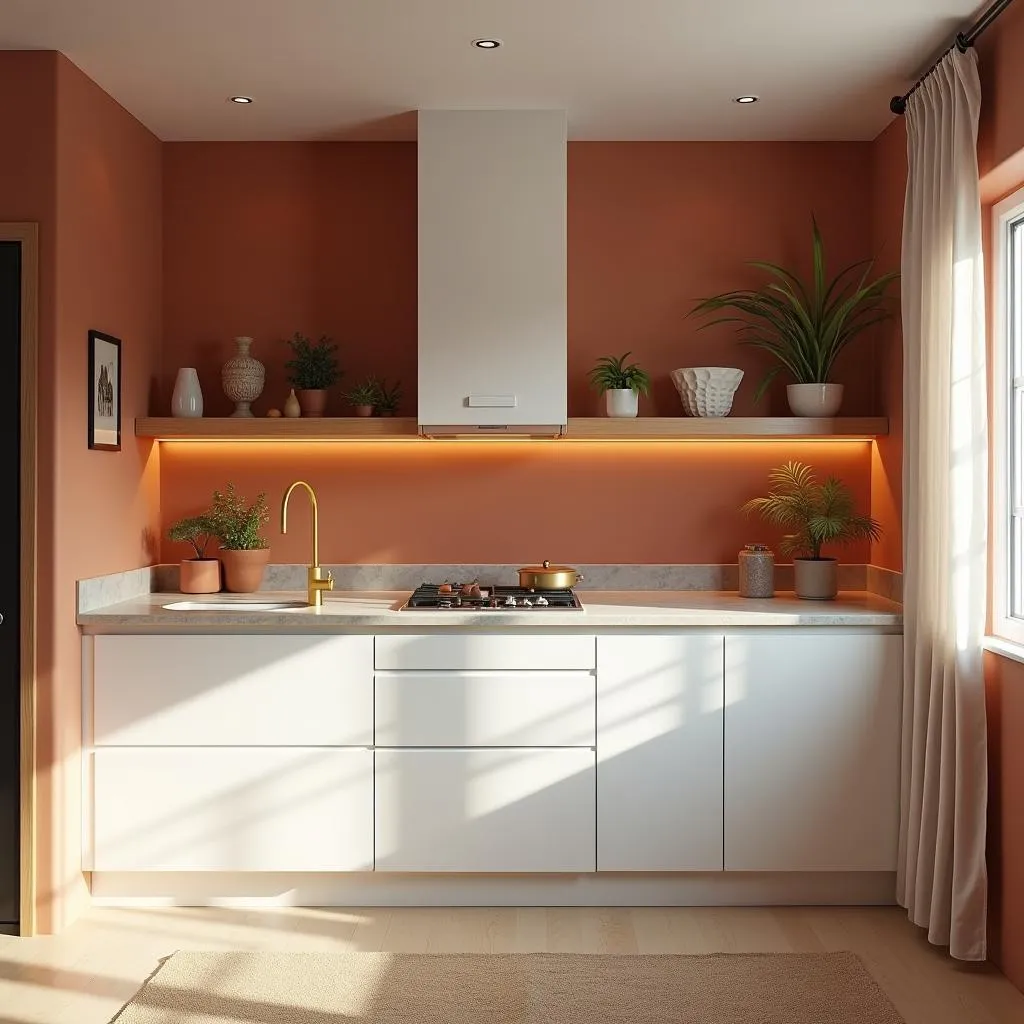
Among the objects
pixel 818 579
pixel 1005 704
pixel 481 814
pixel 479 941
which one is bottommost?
pixel 479 941

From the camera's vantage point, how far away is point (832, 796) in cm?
345

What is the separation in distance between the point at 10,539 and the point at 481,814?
1622mm

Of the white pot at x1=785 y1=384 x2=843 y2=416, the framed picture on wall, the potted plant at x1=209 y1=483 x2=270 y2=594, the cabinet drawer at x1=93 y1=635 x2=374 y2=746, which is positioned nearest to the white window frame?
the white pot at x1=785 y1=384 x2=843 y2=416

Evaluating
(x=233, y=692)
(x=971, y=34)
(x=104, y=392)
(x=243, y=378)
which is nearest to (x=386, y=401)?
(x=243, y=378)

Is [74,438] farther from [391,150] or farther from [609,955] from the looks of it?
[609,955]

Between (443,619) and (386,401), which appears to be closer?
(443,619)

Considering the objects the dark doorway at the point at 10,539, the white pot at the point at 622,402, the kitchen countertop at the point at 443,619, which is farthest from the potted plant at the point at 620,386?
the dark doorway at the point at 10,539

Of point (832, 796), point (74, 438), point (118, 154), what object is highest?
point (118, 154)

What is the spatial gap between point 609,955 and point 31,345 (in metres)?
2.42

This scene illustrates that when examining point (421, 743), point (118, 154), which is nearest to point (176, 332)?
→ point (118, 154)

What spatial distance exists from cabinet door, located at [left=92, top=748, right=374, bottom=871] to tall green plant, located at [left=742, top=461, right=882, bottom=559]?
1.67m

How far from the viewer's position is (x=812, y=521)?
3820 mm

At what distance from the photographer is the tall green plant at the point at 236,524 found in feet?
13.1

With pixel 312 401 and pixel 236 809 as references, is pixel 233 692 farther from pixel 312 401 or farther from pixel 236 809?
pixel 312 401
